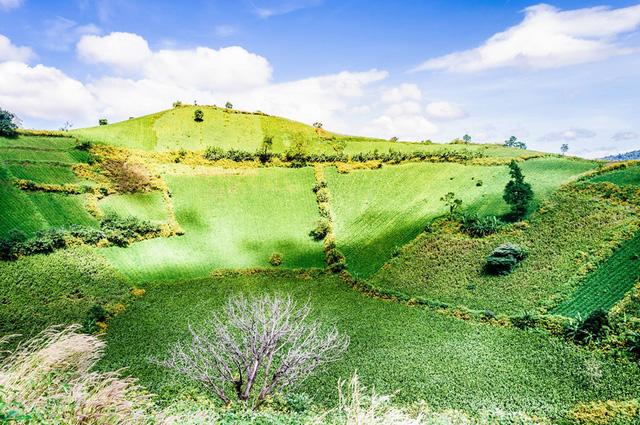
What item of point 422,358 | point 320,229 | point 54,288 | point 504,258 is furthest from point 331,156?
point 54,288

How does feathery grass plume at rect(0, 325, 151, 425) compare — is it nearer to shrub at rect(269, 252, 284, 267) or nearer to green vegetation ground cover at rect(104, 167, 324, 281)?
green vegetation ground cover at rect(104, 167, 324, 281)

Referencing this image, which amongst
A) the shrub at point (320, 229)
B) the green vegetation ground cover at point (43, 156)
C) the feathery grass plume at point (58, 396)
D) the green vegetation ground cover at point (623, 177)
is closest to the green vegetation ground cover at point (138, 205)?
the green vegetation ground cover at point (43, 156)

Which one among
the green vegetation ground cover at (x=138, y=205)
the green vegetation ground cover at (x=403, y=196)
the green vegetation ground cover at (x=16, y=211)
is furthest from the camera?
the green vegetation ground cover at (x=138, y=205)

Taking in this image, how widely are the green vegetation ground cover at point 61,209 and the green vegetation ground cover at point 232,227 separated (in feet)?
19.3

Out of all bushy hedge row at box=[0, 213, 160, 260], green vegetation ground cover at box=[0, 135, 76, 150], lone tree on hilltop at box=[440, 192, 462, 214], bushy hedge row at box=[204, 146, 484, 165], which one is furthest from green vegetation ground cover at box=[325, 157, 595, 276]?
green vegetation ground cover at box=[0, 135, 76, 150]

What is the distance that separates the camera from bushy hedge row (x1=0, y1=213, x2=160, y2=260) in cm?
2870

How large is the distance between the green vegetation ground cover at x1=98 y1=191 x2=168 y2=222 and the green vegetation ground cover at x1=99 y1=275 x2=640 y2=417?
14.1 m

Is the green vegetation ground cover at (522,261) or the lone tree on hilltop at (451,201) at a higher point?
the lone tree on hilltop at (451,201)

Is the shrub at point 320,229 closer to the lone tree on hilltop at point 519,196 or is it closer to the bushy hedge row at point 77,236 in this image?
the bushy hedge row at point 77,236

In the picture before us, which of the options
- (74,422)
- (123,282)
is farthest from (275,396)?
(123,282)

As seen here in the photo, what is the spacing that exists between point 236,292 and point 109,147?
106ft

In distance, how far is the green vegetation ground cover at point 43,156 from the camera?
38969 millimetres

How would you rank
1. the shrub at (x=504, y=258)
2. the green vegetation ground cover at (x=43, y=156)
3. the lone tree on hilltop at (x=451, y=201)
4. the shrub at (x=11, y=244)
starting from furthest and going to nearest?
the green vegetation ground cover at (x=43, y=156) < the lone tree on hilltop at (x=451, y=201) < the shrub at (x=11, y=244) < the shrub at (x=504, y=258)

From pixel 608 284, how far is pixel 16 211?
4932cm
